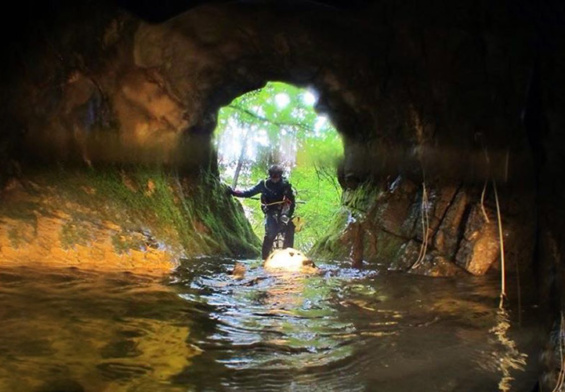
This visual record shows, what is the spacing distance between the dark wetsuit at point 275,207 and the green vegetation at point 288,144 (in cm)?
358

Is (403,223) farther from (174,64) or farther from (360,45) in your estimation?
(174,64)

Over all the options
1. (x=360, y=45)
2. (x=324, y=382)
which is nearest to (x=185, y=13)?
(x=360, y=45)

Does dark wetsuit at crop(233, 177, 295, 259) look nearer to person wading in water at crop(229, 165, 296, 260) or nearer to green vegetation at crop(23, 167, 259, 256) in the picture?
person wading in water at crop(229, 165, 296, 260)

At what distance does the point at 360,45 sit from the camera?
8.38 metres

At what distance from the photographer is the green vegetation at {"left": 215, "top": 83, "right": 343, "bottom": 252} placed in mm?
14773

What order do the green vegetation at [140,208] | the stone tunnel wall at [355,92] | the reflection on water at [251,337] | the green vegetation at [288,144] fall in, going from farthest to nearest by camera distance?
the green vegetation at [288,144] → the green vegetation at [140,208] → the stone tunnel wall at [355,92] → the reflection on water at [251,337]

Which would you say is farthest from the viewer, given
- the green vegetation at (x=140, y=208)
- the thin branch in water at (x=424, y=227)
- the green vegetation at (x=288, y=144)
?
the green vegetation at (x=288, y=144)

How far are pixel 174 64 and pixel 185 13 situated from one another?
3.76 ft

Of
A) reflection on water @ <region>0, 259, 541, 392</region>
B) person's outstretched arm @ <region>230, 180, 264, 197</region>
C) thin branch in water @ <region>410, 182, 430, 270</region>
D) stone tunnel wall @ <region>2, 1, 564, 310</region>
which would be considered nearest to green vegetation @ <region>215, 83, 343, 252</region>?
person's outstretched arm @ <region>230, 180, 264, 197</region>

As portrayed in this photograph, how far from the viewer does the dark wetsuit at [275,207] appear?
1013 centimetres

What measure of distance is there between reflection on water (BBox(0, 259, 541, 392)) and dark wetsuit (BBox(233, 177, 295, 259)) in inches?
175

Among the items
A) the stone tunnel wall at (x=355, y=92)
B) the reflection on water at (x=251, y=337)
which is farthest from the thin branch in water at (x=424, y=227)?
the reflection on water at (x=251, y=337)

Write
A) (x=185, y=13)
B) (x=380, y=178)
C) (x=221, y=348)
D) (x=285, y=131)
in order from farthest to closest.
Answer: (x=285, y=131) < (x=380, y=178) < (x=185, y=13) < (x=221, y=348)

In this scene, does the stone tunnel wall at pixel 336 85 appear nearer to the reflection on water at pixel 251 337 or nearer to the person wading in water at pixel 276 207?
the person wading in water at pixel 276 207
